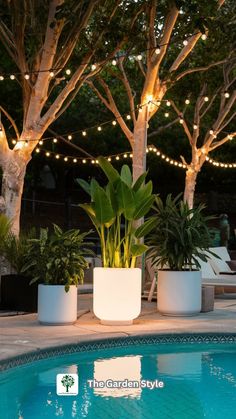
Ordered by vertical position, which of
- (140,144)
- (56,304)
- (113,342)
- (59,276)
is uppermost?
(140,144)

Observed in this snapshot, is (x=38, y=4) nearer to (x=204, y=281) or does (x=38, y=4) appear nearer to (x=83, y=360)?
(x=204, y=281)

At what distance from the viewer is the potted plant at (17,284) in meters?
9.74

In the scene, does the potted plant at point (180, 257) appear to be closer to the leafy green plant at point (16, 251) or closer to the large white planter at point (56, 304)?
the large white planter at point (56, 304)

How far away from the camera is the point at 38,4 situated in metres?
11.7

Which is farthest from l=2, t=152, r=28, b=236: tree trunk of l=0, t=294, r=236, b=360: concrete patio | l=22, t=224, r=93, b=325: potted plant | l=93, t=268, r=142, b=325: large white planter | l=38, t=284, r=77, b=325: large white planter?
l=93, t=268, r=142, b=325: large white planter

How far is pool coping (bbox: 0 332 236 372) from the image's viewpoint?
259 inches

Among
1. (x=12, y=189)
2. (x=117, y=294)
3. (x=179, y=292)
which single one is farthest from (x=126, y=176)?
(x=12, y=189)

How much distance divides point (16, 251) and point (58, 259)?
4.83 ft

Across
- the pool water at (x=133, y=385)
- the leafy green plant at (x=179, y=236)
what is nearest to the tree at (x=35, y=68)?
the leafy green plant at (x=179, y=236)

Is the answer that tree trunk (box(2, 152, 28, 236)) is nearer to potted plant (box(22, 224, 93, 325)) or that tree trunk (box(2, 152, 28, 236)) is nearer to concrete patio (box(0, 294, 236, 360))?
concrete patio (box(0, 294, 236, 360))

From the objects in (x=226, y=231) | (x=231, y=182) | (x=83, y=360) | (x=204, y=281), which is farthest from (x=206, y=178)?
(x=83, y=360)

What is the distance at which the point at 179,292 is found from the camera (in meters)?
9.71

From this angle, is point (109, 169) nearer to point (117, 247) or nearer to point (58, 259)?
point (117, 247)

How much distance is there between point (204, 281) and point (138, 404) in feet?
21.5
